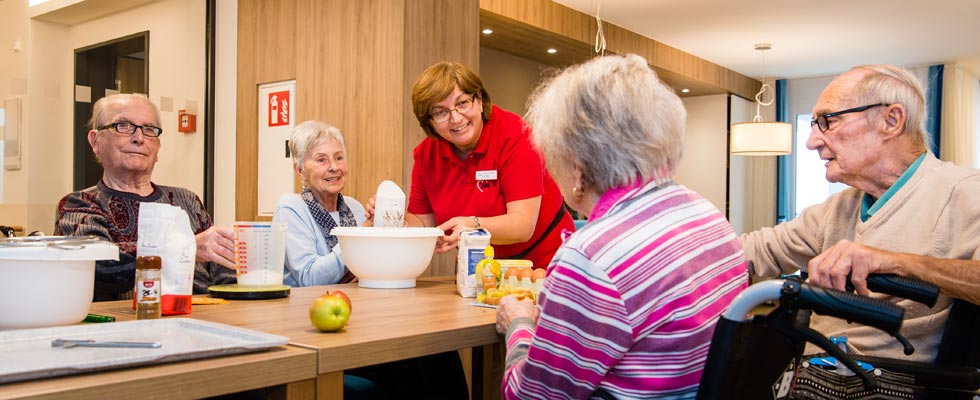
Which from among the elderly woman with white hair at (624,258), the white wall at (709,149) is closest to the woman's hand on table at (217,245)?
the elderly woman with white hair at (624,258)

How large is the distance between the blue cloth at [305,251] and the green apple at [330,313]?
918 mm

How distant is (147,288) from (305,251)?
0.89m

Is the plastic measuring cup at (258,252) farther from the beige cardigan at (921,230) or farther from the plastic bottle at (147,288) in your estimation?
the beige cardigan at (921,230)

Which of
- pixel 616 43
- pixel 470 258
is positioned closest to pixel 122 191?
pixel 470 258

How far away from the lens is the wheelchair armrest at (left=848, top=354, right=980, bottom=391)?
4.72ft

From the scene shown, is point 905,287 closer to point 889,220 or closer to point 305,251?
point 889,220

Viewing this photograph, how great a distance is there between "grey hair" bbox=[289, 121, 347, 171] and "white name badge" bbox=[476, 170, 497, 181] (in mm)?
502

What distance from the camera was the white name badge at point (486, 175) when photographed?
240 cm

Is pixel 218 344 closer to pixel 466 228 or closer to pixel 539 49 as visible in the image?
pixel 466 228

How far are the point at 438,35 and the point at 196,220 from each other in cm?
200

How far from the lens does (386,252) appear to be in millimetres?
2105

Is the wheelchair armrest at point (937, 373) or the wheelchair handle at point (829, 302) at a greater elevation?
the wheelchair handle at point (829, 302)

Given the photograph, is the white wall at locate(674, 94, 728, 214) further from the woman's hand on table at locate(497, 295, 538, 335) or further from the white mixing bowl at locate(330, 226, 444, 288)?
the woman's hand on table at locate(497, 295, 538, 335)

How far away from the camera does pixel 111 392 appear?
3.24 ft
